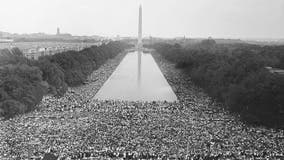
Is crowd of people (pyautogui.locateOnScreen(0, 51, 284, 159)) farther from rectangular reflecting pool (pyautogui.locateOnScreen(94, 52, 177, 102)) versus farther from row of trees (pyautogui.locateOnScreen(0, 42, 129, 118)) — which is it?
rectangular reflecting pool (pyautogui.locateOnScreen(94, 52, 177, 102))

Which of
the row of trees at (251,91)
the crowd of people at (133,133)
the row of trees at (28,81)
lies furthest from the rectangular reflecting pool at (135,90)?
the row of trees at (251,91)

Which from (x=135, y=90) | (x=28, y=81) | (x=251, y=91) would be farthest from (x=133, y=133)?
(x=135, y=90)

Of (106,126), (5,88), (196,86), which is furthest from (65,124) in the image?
(196,86)

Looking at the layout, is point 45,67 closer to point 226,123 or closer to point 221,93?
point 221,93

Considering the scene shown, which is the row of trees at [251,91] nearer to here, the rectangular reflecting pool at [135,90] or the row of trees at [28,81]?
the rectangular reflecting pool at [135,90]

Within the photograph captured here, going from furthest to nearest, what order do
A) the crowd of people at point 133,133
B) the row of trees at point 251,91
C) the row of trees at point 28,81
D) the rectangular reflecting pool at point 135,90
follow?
the rectangular reflecting pool at point 135,90 < the row of trees at point 28,81 < the row of trees at point 251,91 < the crowd of people at point 133,133

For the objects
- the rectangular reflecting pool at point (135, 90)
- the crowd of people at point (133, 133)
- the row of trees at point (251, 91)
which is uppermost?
the row of trees at point (251, 91)

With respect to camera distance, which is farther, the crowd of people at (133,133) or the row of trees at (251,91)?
the row of trees at (251,91)

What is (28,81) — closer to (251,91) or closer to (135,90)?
(135,90)
